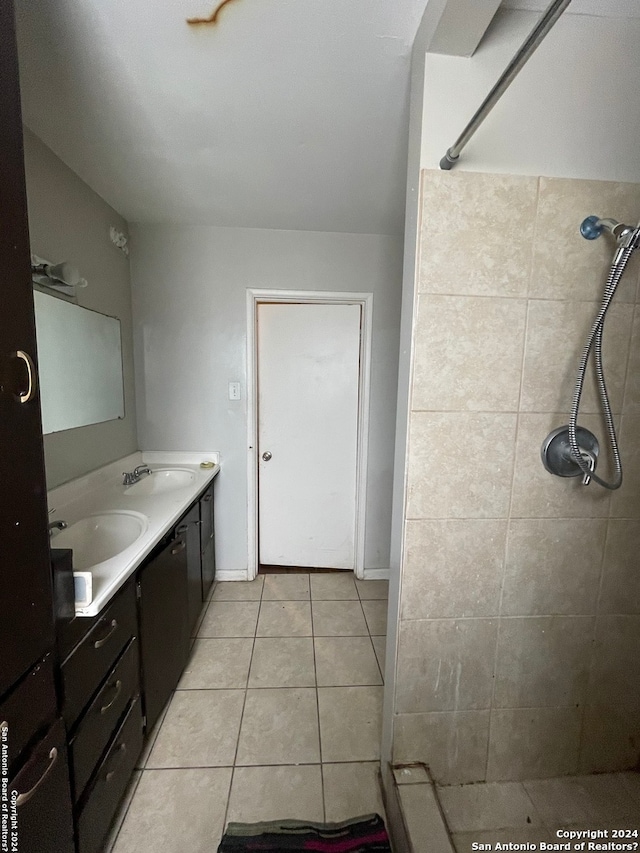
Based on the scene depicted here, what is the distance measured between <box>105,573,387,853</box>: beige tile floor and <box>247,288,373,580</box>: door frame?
1.60 feet

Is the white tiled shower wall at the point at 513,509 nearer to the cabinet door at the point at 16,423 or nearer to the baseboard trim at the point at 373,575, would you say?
the cabinet door at the point at 16,423

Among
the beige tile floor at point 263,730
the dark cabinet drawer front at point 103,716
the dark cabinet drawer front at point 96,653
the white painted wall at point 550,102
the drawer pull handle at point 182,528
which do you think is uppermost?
the white painted wall at point 550,102

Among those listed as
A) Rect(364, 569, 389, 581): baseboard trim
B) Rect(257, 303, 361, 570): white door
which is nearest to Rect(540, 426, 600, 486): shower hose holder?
Rect(257, 303, 361, 570): white door

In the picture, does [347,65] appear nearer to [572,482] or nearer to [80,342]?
[572,482]

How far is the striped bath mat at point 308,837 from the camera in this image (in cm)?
107

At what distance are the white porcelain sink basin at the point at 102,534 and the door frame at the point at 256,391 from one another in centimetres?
101

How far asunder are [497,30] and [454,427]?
1022mm

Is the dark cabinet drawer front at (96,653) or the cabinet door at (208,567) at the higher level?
the dark cabinet drawer front at (96,653)

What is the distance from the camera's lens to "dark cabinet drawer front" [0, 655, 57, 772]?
696 mm

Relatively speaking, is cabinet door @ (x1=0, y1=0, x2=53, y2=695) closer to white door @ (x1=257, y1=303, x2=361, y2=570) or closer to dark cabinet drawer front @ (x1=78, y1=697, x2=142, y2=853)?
dark cabinet drawer front @ (x1=78, y1=697, x2=142, y2=853)

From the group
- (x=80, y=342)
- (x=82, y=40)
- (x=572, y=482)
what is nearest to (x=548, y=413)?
(x=572, y=482)

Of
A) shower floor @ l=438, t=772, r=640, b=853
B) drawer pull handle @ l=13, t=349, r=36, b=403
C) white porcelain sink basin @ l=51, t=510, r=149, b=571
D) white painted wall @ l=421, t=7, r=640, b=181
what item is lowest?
shower floor @ l=438, t=772, r=640, b=853

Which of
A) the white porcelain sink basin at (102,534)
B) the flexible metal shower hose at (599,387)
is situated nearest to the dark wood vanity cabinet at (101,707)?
the white porcelain sink basin at (102,534)

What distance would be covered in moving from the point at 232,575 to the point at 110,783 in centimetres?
147
